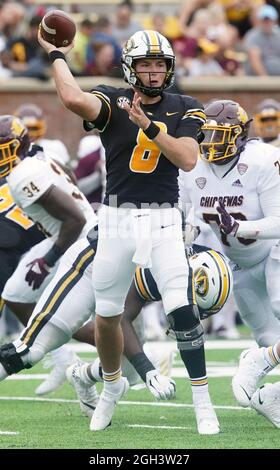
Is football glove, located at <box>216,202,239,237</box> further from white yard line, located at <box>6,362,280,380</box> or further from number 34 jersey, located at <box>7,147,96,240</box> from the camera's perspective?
white yard line, located at <box>6,362,280,380</box>

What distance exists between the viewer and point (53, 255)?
712 cm

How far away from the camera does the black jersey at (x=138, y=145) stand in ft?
18.4

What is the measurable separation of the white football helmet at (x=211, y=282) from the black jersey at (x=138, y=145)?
2.42 feet

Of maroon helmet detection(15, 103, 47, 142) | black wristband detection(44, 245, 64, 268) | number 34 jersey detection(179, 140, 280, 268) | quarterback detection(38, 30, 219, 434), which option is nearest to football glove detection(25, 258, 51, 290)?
black wristband detection(44, 245, 64, 268)

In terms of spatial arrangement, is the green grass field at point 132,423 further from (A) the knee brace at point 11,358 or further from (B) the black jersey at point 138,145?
(B) the black jersey at point 138,145

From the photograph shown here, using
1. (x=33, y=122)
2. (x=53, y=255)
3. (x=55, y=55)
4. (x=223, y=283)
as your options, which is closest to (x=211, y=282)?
(x=223, y=283)

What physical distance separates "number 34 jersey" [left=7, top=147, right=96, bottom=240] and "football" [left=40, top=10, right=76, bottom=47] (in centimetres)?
146

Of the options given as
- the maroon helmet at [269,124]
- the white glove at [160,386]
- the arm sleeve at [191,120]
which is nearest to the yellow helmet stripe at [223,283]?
the white glove at [160,386]

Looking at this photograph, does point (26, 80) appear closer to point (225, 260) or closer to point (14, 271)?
point (14, 271)

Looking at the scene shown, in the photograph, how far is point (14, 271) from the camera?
789cm

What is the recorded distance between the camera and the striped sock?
6.15 metres

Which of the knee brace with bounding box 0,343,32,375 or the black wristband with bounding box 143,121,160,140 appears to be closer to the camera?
the black wristband with bounding box 143,121,160,140

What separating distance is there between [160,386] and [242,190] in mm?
1146
